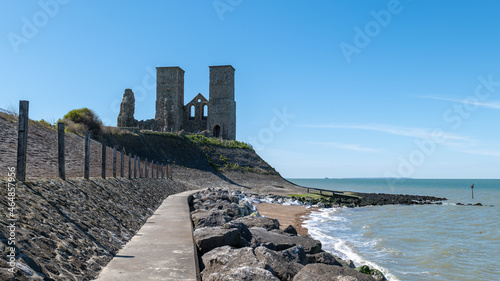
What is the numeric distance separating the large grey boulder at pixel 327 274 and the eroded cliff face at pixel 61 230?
2.71 meters

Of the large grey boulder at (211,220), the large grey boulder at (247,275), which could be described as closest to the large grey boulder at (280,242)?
the large grey boulder at (211,220)

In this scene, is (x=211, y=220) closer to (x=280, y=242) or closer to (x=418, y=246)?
(x=280, y=242)

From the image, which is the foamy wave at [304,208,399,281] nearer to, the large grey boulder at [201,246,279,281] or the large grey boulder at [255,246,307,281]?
the large grey boulder at [255,246,307,281]

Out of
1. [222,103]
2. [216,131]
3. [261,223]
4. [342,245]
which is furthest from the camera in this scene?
[222,103]

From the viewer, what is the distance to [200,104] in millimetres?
68812

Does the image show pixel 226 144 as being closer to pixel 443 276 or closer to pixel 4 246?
pixel 443 276

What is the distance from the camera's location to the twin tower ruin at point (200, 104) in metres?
64.1

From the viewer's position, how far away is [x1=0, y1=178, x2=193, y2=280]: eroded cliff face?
3895mm

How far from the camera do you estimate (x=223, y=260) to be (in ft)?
19.2

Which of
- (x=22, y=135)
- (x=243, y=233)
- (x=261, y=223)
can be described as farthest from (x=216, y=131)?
(x=22, y=135)

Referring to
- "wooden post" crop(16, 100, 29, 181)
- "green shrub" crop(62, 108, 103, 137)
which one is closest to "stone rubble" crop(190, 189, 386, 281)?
"wooden post" crop(16, 100, 29, 181)

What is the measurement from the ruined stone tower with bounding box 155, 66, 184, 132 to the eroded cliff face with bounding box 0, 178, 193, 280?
55.5m

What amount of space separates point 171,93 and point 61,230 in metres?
62.0

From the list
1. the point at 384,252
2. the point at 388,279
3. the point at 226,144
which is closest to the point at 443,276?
the point at 388,279
